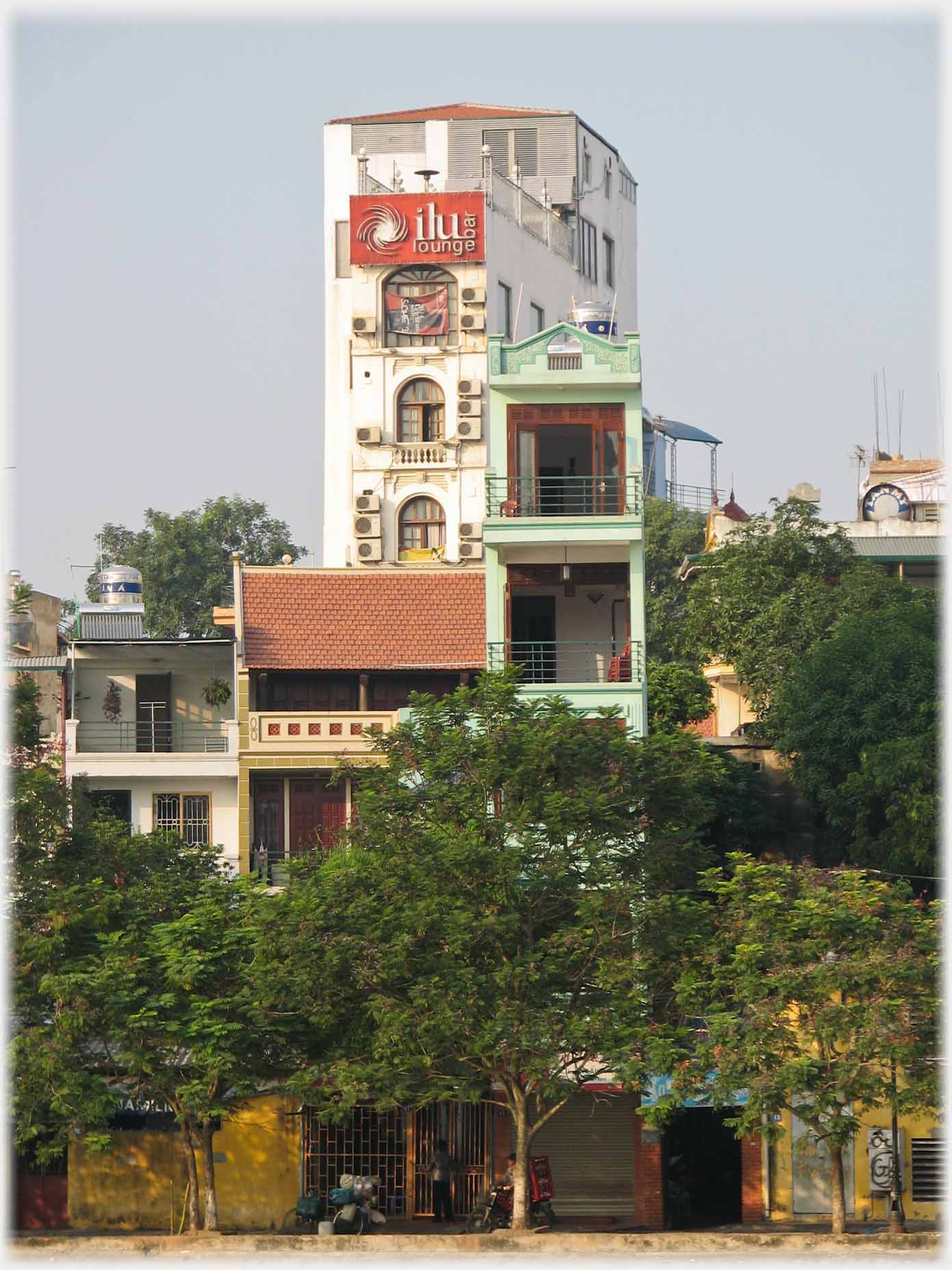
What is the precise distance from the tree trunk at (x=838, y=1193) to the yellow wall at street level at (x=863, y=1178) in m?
2.32

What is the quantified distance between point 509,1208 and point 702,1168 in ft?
15.6

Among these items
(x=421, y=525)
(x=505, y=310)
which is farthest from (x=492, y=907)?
(x=505, y=310)

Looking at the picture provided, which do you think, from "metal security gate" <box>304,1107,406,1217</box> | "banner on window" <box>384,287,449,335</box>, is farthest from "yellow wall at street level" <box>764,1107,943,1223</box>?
"banner on window" <box>384,287,449,335</box>

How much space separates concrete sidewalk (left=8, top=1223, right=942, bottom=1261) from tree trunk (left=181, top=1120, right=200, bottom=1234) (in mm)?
1747

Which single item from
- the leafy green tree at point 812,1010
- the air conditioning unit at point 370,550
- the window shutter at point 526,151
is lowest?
the leafy green tree at point 812,1010

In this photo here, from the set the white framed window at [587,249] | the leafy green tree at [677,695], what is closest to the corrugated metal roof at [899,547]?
the leafy green tree at [677,695]

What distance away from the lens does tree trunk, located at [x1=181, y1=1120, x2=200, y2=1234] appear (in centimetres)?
3370

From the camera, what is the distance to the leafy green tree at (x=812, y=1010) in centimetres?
3184

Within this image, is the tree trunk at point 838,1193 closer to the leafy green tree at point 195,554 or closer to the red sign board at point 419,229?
the red sign board at point 419,229

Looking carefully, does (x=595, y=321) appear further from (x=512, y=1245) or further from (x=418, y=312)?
(x=512, y=1245)

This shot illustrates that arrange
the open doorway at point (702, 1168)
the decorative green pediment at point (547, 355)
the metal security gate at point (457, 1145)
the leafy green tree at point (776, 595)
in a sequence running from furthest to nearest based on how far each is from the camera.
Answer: the leafy green tree at point (776, 595) → the decorative green pediment at point (547, 355) → the open doorway at point (702, 1168) → the metal security gate at point (457, 1145)

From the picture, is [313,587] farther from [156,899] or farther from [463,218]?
[463,218]

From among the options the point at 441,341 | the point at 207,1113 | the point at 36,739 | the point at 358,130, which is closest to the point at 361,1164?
the point at 207,1113

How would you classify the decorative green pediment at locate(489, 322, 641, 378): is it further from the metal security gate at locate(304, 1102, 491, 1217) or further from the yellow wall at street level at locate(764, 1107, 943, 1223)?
the yellow wall at street level at locate(764, 1107, 943, 1223)
